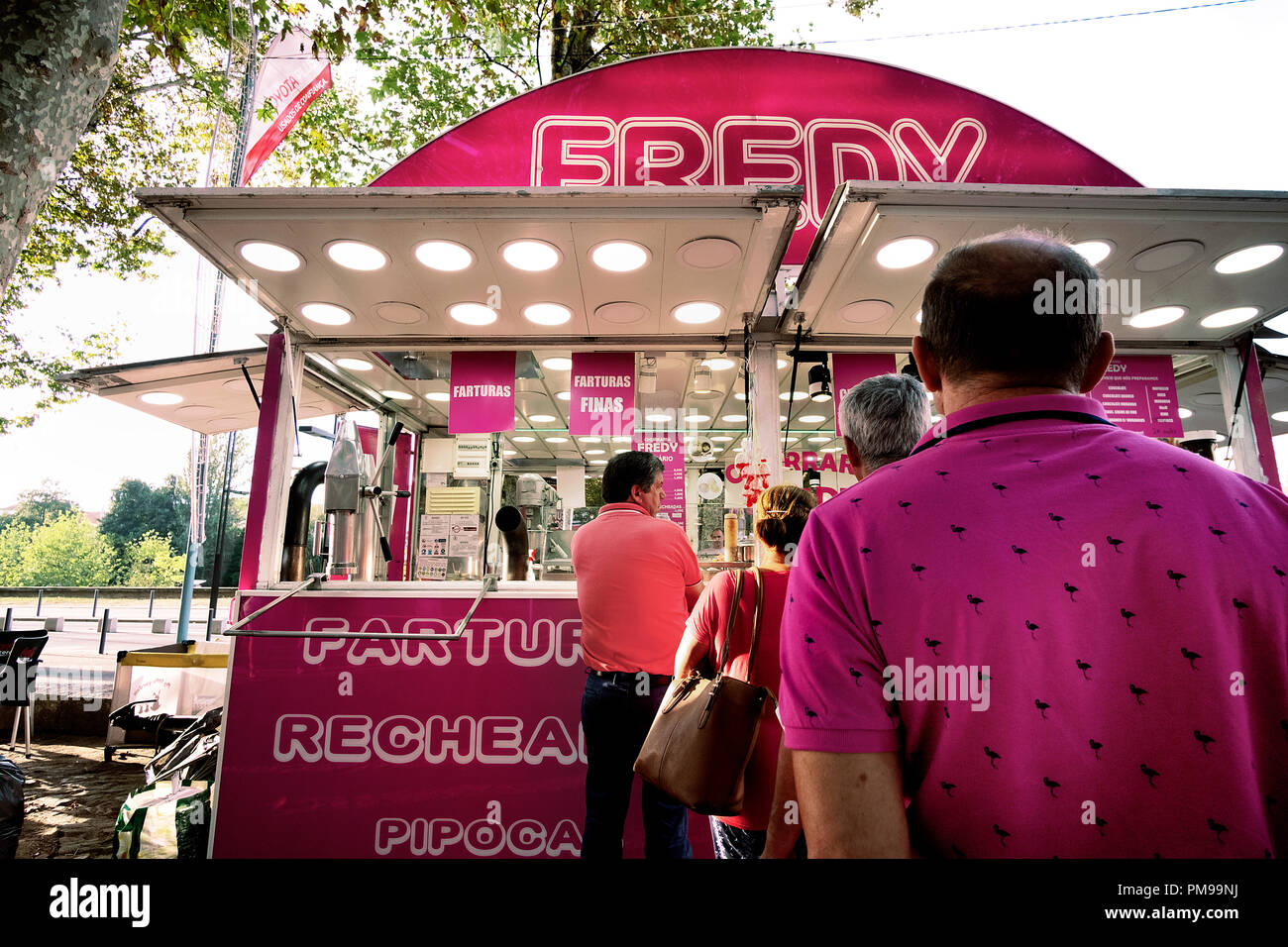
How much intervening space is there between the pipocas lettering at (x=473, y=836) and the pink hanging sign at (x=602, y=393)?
2617mm

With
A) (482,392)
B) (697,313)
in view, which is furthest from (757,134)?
(482,392)

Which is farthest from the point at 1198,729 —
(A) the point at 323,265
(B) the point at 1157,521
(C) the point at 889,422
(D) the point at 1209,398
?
(D) the point at 1209,398

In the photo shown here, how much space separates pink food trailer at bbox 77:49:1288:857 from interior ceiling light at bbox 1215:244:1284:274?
3 cm

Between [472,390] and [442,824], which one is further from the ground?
[472,390]

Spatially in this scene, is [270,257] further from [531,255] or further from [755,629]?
[755,629]

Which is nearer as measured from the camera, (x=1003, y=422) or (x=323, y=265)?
(x=1003, y=422)

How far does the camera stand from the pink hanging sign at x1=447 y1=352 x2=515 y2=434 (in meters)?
4.69

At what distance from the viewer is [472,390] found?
15.7ft

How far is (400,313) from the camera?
172 inches

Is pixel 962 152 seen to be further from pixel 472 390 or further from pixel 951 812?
pixel 951 812

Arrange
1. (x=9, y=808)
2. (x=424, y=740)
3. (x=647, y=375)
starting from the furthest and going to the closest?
(x=647, y=375)
(x=424, y=740)
(x=9, y=808)

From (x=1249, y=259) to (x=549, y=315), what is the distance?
4334 mm

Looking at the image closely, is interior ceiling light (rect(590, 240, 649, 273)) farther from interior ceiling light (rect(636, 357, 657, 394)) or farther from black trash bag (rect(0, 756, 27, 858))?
black trash bag (rect(0, 756, 27, 858))
